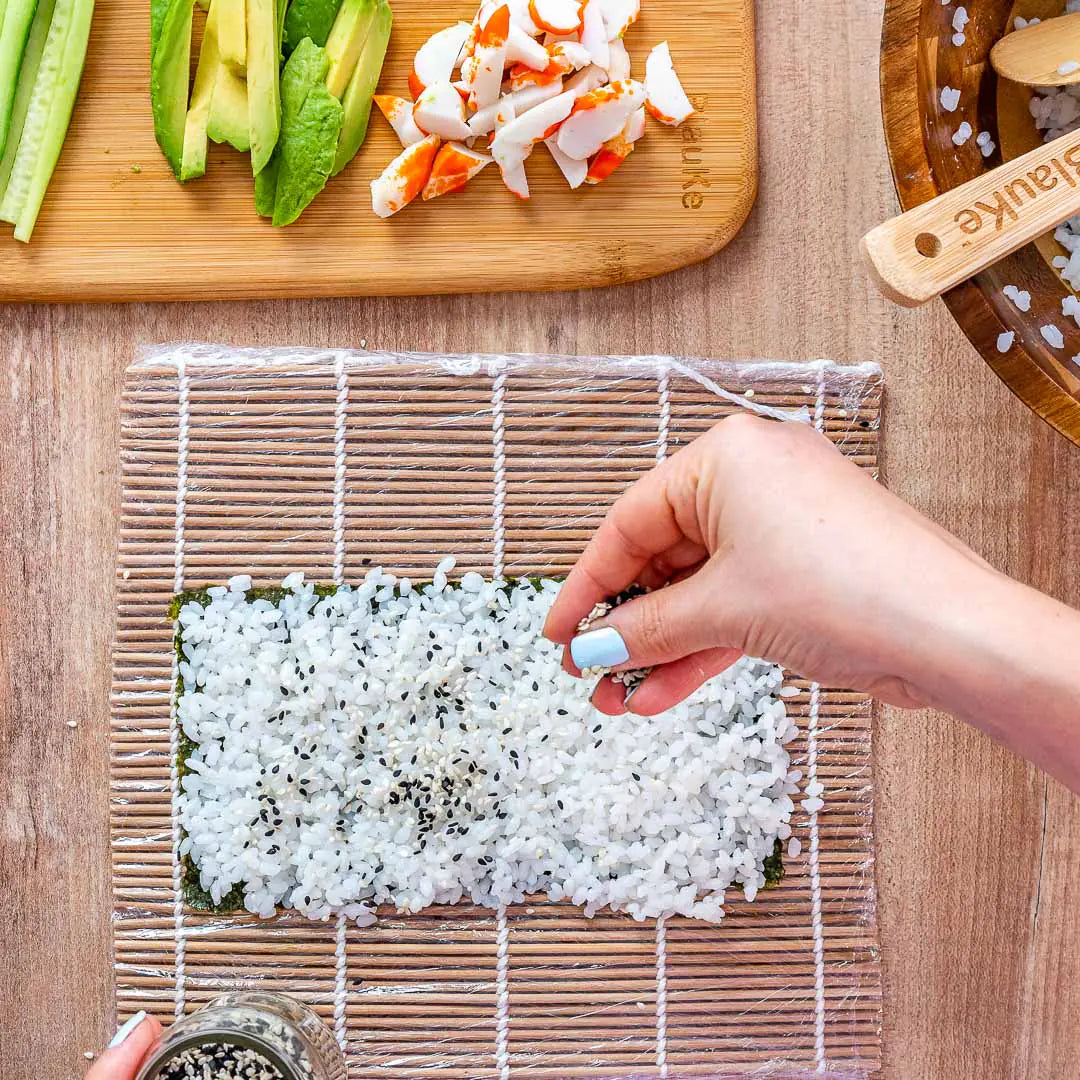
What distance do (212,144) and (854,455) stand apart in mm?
972

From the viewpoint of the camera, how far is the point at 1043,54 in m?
1.19

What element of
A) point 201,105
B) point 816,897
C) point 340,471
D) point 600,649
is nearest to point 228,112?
point 201,105

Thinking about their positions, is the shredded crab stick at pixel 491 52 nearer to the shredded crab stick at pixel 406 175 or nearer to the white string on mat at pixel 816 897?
the shredded crab stick at pixel 406 175

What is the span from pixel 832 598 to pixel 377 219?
853 mm

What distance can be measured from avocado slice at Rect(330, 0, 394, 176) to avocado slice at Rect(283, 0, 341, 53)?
0.19 ft

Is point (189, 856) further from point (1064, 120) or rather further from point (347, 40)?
point (1064, 120)

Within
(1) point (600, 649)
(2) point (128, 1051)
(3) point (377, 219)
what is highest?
(3) point (377, 219)

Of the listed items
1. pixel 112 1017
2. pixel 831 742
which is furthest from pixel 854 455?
pixel 112 1017

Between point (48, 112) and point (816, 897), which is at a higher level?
point (48, 112)

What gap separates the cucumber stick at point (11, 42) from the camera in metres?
1.33

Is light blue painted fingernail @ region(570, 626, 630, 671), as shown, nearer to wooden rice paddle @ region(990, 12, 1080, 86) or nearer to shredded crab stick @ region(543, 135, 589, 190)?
shredded crab stick @ region(543, 135, 589, 190)

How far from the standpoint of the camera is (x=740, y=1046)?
1378 millimetres

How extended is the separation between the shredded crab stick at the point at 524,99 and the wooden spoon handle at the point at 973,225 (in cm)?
42

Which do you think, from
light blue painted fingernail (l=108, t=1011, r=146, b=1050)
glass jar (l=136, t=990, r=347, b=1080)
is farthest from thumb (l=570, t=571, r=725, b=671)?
light blue painted fingernail (l=108, t=1011, r=146, b=1050)
